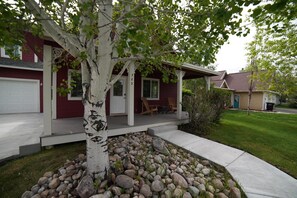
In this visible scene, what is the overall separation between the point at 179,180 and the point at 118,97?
565cm

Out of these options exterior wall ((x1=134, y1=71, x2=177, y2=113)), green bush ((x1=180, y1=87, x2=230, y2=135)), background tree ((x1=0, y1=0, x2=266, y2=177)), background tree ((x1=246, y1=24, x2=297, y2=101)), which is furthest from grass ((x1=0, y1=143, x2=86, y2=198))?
background tree ((x1=246, y1=24, x2=297, y2=101))

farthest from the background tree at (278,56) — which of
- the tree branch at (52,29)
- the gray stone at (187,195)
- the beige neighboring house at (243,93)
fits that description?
the tree branch at (52,29)

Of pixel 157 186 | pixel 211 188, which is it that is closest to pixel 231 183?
pixel 211 188

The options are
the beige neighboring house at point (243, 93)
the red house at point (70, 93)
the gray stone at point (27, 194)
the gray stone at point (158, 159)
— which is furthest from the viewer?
the beige neighboring house at point (243, 93)

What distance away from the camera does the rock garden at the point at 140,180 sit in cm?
249

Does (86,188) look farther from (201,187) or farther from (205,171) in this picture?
(205,171)

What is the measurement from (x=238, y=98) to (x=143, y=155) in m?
22.0

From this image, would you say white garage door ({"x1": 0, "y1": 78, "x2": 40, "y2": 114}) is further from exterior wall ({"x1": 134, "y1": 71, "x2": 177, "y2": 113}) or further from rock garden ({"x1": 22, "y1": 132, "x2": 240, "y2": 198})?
rock garden ({"x1": 22, "y1": 132, "x2": 240, "y2": 198})

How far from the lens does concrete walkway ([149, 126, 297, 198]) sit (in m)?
2.74

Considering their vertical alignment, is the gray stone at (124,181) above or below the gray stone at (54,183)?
above

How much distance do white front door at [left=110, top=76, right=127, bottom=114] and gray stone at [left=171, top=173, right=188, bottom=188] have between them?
5316 mm

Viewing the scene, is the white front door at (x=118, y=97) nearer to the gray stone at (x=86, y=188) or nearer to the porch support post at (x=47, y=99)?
the porch support post at (x=47, y=99)

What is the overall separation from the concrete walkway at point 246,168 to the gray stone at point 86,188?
267 cm

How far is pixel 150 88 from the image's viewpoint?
30.2 feet
